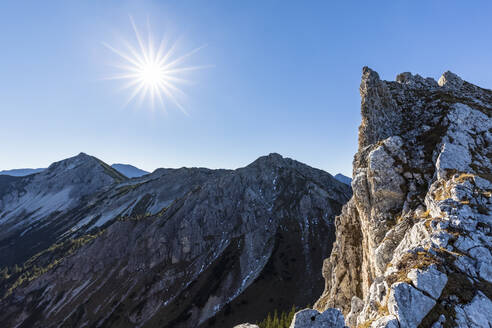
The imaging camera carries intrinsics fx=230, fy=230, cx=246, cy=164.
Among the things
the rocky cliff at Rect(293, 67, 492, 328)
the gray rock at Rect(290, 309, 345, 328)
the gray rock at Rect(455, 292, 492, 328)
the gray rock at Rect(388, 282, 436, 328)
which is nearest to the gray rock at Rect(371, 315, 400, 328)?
the rocky cliff at Rect(293, 67, 492, 328)

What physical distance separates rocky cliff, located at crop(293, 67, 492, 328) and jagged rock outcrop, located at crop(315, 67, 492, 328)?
7 centimetres

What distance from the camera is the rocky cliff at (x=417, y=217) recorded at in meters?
14.7

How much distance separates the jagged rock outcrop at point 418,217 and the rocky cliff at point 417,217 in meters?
0.07

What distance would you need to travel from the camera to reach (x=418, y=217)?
82.2 ft

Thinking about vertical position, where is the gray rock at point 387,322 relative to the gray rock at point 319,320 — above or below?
above

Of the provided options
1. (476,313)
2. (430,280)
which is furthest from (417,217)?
(476,313)

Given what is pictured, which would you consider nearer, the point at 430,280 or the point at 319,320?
the point at 430,280

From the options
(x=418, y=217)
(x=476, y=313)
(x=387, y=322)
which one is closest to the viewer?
(x=476, y=313)

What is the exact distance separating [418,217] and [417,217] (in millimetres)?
213

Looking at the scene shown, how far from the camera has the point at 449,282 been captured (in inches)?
602

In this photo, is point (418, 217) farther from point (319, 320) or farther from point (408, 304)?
point (319, 320)

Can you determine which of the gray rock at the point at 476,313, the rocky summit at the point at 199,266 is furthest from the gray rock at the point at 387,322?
Result: the rocky summit at the point at 199,266

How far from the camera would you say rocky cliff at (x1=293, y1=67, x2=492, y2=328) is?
14719 mm

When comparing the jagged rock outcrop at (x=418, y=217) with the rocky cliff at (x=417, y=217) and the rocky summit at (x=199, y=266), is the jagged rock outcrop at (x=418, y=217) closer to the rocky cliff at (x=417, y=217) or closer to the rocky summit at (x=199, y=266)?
the rocky cliff at (x=417, y=217)
